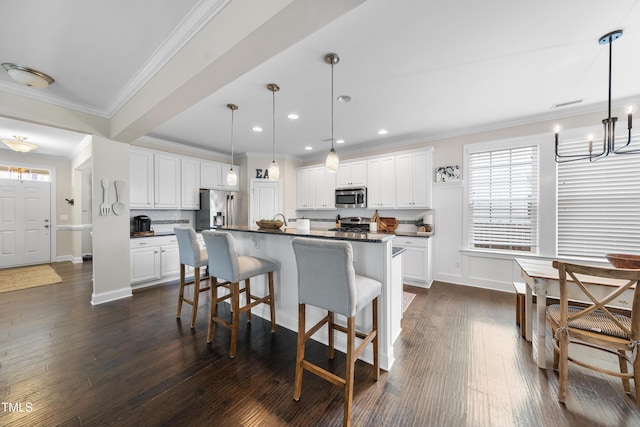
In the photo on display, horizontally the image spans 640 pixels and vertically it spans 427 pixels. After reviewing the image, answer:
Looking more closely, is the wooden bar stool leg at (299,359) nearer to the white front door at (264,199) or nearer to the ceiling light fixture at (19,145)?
the white front door at (264,199)

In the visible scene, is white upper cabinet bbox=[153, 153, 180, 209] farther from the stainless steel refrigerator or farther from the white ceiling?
the white ceiling

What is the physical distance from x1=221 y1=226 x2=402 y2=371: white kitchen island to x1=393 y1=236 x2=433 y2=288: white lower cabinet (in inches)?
68.6

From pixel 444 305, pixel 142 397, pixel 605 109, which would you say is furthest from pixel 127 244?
pixel 605 109

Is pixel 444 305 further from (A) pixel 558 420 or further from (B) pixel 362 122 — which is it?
(B) pixel 362 122

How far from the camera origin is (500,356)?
2141 millimetres

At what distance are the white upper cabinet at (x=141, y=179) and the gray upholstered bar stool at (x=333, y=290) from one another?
3.87 meters

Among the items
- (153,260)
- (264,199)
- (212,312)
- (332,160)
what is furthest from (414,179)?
(153,260)

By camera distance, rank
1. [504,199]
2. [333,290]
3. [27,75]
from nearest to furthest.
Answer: [333,290], [27,75], [504,199]

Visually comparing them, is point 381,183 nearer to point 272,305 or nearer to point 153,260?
point 272,305

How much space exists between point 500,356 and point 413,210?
293 cm

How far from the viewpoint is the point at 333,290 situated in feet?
5.35

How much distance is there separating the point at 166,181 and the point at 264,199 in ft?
6.42

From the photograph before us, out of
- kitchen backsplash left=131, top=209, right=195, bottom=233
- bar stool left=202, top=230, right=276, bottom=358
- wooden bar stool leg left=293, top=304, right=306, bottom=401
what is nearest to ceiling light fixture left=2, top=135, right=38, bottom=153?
kitchen backsplash left=131, top=209, right=195, bottom=233

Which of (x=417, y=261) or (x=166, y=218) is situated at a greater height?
(x=166, y=218)
